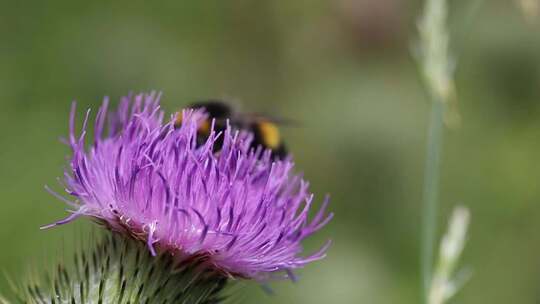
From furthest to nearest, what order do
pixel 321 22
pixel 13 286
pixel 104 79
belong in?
pixel 321 22, pixel 104 79, pixel 13 286

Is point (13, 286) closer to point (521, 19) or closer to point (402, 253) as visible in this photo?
point (402, 253)

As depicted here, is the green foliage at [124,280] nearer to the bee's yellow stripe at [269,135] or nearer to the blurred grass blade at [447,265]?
the blurred grass blade at [447,265]

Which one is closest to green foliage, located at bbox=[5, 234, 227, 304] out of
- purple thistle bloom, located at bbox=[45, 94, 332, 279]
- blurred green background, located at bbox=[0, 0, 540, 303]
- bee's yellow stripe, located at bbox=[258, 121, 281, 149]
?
purple thistle bloom, located at bbox=[45, 94, 332, 279]

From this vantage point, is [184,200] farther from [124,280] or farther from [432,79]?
[432,79]

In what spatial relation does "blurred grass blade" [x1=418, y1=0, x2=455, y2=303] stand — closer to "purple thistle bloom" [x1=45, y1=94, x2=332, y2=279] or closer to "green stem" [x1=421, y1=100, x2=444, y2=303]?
"green stem" [x1=421, y1=100, x2=444, y2=303]

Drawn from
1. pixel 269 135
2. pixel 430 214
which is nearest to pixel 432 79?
pixel 430 214

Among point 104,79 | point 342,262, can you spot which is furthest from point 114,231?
point 104,79
